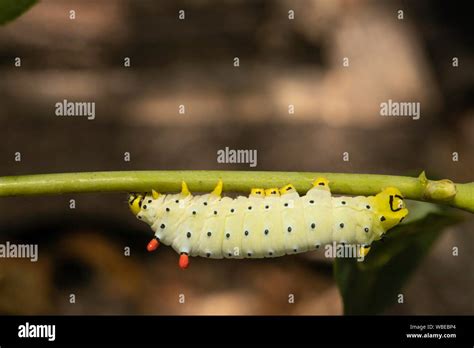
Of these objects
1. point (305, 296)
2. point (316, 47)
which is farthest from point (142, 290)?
point (316, 47)

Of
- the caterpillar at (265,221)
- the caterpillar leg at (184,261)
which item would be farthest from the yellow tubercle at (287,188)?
the caterpillar leg at (184,261)

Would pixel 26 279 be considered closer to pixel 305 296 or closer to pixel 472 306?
pixel 305 296

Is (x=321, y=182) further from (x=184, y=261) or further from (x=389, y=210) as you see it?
(x=184, y=261)

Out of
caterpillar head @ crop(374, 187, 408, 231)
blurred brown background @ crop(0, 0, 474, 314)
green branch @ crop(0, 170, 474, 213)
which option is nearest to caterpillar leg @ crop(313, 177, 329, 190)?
green branch @ crop(0, 170, 474, 213)

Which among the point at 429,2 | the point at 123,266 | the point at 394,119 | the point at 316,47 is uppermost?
the point at 429,2

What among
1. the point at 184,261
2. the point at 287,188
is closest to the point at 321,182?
the point at 287,188

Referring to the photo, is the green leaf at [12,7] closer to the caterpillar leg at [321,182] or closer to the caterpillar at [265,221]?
the caterpillar at [265,221]
